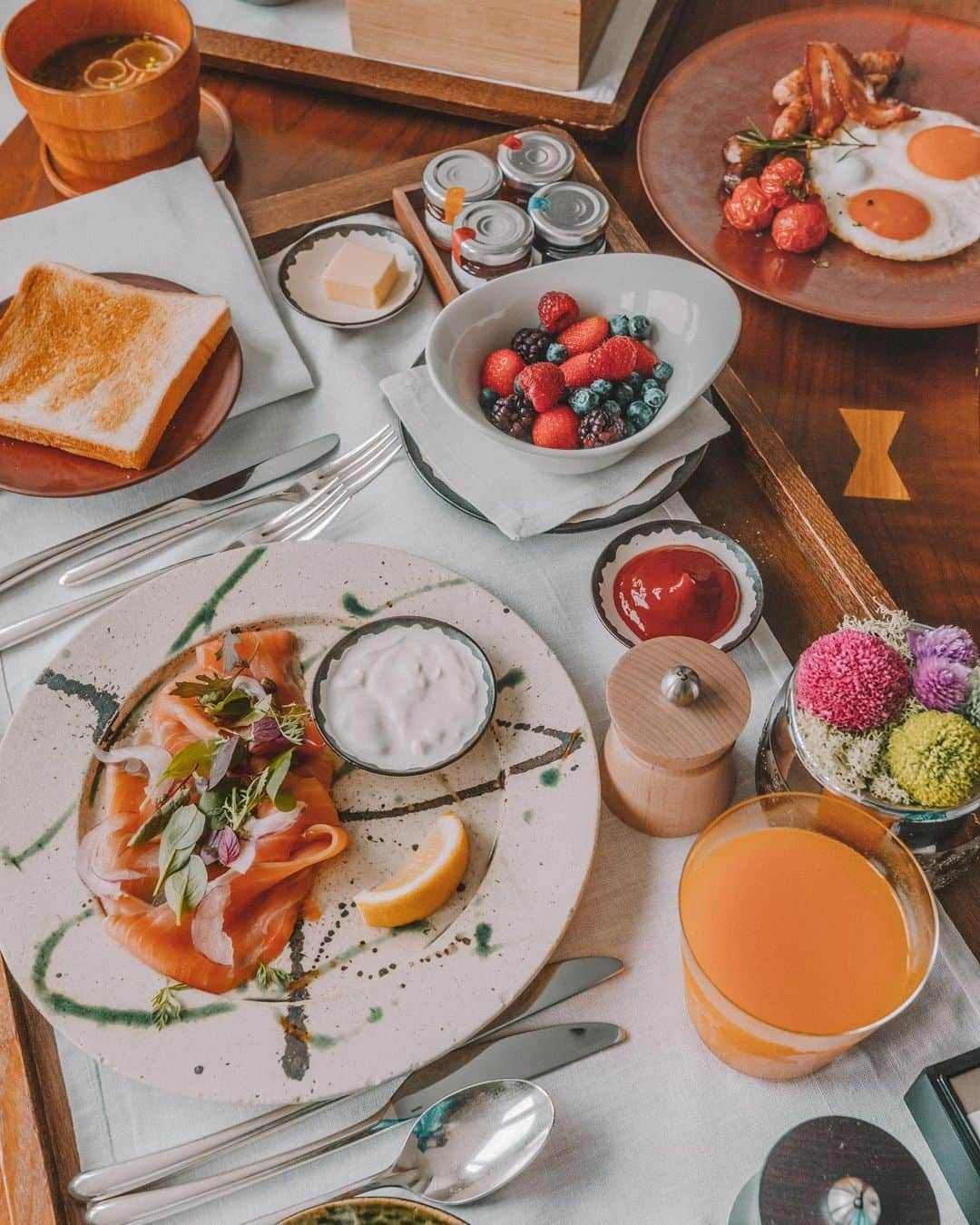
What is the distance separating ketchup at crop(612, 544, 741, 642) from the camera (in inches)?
42.6

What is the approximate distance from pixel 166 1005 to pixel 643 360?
850 mm

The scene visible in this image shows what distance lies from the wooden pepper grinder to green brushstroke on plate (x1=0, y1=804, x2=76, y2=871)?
0.52 meters

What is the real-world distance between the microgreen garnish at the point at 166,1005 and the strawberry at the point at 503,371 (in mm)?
727

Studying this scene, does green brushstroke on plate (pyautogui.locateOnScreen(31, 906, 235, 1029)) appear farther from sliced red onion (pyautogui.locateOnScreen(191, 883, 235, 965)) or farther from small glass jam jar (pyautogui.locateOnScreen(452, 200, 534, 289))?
small glass jam jar (pyautogui.locateOnScreen(452, 200, 534, 289))

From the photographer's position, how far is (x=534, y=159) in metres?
1.46

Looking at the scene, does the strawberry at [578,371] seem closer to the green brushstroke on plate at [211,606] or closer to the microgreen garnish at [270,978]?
the green brushstroke on plate at [211,606]

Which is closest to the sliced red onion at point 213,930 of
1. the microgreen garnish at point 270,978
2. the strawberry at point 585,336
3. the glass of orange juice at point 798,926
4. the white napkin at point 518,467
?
the microgreen garnish at point 270,978

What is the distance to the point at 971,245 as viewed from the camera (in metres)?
1.42

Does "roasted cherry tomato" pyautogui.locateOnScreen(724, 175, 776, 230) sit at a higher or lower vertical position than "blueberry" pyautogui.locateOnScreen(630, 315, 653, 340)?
higher

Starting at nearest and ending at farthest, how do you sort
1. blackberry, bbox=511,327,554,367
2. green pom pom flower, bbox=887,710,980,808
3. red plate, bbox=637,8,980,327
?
green pom pom flower, bbox=887,710,980,808, blackberry, bbox=511,327,554,367, red plate, bbox=637,8,980,327

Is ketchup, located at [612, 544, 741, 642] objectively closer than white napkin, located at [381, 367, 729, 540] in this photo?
Yes

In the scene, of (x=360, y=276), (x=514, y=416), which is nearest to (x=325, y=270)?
(x=360, y=276)

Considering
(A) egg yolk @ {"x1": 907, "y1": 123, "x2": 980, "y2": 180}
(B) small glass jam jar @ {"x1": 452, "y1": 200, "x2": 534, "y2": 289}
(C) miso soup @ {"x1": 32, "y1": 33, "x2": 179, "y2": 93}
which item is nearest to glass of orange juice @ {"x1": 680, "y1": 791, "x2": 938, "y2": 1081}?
(B) small glass jam jar @ {"x1": 452, "y1": 200, "x2": 534, "y2": 289}

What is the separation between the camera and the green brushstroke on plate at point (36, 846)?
37.6 inches
